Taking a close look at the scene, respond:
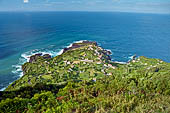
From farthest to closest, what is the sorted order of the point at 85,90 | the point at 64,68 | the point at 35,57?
the point at 35,57 → the point at 64,68 → the point at 85,90

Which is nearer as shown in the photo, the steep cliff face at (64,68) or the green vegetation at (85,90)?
the green vegetation at (85,90)

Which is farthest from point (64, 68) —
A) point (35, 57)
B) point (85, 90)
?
point (85, 90)

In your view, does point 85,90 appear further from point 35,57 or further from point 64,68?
point 35,57

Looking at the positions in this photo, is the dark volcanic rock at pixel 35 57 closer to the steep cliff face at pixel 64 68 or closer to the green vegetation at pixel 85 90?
the steep cliff face at pixel 64 68

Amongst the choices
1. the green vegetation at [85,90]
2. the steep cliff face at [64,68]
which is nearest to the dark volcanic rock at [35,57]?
the steep cliff face at [64,68]

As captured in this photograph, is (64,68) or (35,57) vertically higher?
(35,57)

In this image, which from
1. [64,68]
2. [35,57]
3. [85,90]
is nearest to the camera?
[85,90]

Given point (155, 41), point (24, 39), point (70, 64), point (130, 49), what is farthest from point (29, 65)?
point (155, 41)

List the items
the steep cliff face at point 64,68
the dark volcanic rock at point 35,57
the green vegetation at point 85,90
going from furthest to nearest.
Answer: the dark volcanic rock at point 35,57 → the steep cliff face at point 64,68 → the green vegetation at point 85,90

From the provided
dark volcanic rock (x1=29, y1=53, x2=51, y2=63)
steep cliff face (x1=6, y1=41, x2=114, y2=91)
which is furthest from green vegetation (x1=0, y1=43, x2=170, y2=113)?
dark volcanic rock (x1=29, y1=53, x2=51, y2=63)
